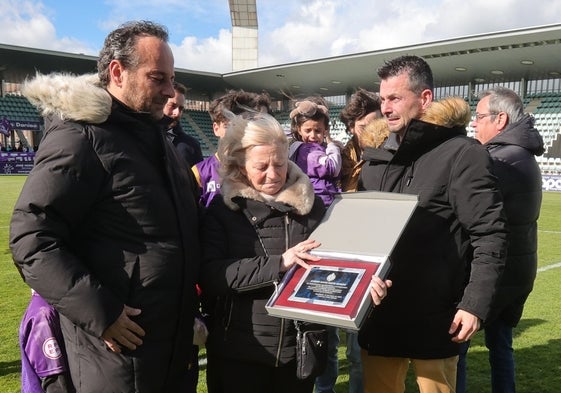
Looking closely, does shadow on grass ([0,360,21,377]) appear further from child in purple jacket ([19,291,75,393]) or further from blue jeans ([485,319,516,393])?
blue jeans ([485,319,516,393])

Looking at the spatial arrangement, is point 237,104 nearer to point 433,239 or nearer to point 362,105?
point 362,105

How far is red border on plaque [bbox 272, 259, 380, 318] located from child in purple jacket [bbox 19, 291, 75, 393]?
2.91 ft

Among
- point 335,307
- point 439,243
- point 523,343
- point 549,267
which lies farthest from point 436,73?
point 335,307

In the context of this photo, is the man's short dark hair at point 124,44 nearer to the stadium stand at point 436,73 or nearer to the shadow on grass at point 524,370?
the shadow on grass at point 524,370

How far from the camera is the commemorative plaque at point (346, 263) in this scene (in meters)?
1.66

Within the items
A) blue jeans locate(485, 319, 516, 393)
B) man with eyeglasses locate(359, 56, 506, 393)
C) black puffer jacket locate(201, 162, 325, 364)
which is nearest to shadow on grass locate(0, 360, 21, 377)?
black puffer jacket locate(201, 162, 325, 364)

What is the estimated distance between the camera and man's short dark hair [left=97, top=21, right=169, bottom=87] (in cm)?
184

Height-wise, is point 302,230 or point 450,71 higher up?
point 450,71

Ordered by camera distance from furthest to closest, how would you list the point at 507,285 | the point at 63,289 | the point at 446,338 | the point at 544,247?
the point at 544,247 < the point at 507,285 < the point at 446,338 < the point at 63,289

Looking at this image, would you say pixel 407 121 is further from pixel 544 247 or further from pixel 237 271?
pixel 544 247

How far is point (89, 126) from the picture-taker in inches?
69.6

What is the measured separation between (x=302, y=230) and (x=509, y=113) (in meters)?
1.90

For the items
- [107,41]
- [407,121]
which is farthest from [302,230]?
[107,41]

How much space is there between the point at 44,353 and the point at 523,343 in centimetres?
417
